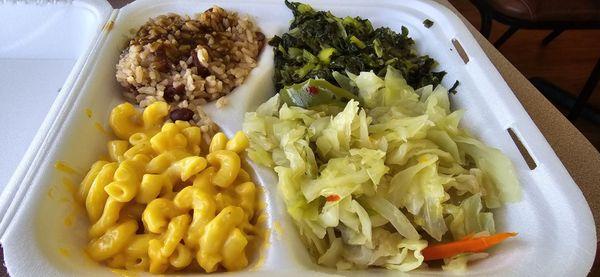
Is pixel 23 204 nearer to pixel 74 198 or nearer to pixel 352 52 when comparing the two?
pixel 74 198

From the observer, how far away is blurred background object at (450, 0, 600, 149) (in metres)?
2.41

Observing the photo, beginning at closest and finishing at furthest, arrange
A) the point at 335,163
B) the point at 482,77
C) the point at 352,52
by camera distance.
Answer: the point at 335,163 < the point at 482,77 < the point at 352,52

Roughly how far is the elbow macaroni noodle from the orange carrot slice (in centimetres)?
40

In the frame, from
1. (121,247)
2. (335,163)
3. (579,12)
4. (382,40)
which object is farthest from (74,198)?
(579,12)

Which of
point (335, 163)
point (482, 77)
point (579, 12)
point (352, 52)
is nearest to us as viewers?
point (335, 163)

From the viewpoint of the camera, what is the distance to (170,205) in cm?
99

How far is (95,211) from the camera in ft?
3.23

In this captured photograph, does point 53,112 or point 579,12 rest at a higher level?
point 53,112

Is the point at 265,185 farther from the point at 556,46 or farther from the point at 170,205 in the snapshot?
the point at 556,46

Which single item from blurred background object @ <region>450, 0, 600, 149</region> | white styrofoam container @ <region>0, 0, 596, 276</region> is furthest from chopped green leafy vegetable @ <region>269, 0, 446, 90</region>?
blurred background object @ <region>450, 0, 600, 149</region>

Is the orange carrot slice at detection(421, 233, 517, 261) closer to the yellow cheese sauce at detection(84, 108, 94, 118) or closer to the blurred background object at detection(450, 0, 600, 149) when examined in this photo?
the yellow cheese sauce at detection(84, 108, 94, 118)

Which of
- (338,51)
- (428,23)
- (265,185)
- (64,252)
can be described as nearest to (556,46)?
(428,23)

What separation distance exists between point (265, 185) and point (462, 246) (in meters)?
0.48

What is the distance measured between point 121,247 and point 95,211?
4.6 inches
